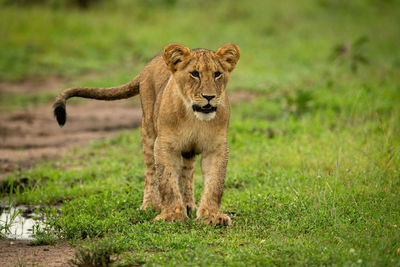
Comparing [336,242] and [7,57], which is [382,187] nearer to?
[336,242]

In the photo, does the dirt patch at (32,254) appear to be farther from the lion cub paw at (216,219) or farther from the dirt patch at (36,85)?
the dirt patch at (36,85)

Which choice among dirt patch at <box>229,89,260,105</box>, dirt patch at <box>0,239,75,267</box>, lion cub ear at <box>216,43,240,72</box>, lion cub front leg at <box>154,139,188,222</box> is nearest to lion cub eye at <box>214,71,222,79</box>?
lion cub ear at <box>216,43,240,72</box>

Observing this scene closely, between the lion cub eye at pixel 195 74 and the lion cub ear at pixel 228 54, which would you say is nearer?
the lion cub eye at pixel 195 74

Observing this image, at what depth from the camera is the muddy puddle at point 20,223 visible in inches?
181

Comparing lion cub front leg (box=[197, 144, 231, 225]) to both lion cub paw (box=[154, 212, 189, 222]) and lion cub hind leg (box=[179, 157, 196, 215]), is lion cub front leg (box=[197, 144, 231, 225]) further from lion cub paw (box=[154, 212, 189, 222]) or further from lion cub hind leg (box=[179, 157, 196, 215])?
lion cub hind leg (box=[179, 157, 196, 215])

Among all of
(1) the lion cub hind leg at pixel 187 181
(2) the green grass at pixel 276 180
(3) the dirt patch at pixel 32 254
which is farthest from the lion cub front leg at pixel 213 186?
(3) the dirt patch at pixel 32 254

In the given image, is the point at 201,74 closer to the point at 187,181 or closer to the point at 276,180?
the point at 187,181

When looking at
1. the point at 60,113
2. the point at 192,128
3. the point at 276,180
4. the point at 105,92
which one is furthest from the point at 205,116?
the point at 276,180

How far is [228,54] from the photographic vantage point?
15.1 feet

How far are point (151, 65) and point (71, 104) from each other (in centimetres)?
541

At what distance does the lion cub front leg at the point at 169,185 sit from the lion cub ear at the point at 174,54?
0.58 metres

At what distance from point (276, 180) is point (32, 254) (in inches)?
99.3

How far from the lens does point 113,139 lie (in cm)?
796

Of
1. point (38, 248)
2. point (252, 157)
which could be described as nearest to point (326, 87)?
point (252, 157)
